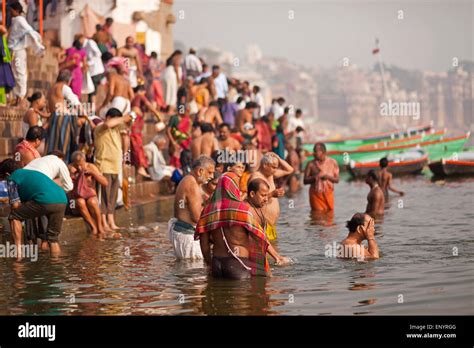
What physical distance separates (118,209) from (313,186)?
3.34 m

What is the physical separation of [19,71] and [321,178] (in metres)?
4.85

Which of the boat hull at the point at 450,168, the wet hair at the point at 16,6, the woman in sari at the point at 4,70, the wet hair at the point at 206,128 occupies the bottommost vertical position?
the boat hull at the point at 450,168

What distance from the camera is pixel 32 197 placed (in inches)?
496

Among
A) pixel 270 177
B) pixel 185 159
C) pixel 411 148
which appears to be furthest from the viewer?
pixel 411 148

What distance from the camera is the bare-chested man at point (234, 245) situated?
10.7 meters

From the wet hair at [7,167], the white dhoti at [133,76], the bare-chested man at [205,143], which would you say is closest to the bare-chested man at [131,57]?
the white dhoti at [133,76]

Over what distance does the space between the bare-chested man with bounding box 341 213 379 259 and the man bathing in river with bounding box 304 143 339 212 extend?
5085 millimetres

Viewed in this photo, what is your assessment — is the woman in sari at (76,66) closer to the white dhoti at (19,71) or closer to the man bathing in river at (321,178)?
the white dhoti at (19,71)

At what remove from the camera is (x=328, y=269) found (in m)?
11.9

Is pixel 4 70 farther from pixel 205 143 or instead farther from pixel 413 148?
pixel 413 148

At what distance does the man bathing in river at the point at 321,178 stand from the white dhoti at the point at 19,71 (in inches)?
176

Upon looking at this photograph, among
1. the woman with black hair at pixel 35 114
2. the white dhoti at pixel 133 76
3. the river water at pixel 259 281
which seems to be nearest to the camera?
the river water at pixel 259 281

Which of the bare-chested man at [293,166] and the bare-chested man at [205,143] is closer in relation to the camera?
the bare-chested man at [205,143]

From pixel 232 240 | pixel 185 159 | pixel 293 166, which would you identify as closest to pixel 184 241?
pixel 232 240
